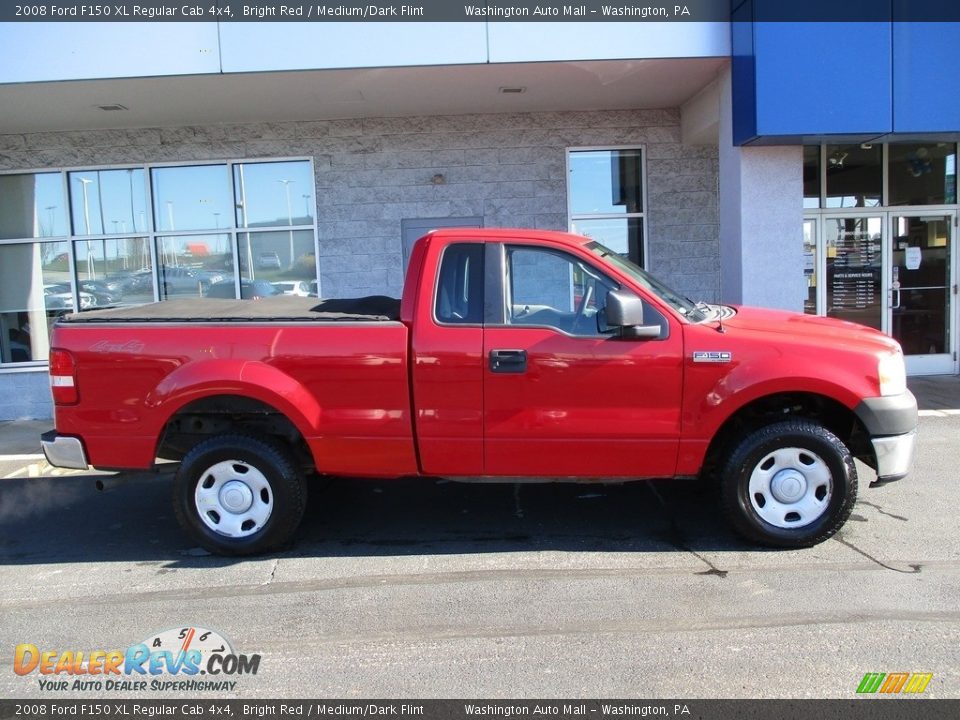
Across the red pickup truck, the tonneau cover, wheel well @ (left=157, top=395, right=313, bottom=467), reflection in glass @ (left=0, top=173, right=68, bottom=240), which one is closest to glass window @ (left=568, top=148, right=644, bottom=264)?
the tonneau cover

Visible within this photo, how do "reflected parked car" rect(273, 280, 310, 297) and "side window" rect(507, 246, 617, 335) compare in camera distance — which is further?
"reflected parked car" rect(273, 280, 310, 297)

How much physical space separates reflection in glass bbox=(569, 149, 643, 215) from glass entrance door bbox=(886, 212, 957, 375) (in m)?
3.44

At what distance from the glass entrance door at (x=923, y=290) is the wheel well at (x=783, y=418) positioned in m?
6.21

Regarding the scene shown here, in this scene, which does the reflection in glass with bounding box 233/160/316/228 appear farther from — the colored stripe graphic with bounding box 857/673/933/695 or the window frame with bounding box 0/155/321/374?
the colored stripe graphic with bounding box 857/673/933/695

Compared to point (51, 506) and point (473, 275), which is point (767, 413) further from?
point (51, 506)

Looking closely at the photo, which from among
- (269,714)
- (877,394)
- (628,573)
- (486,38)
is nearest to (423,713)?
(269,714)

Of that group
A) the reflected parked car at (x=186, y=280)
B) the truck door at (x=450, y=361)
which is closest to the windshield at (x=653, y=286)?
the truck door at (x=450, y=361)

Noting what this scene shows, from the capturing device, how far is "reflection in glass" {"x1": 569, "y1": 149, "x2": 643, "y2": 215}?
1021 centimetres

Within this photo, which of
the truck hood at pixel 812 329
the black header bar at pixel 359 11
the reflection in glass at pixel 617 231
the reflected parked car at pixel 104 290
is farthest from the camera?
the reflected parked car at pixel 104 290

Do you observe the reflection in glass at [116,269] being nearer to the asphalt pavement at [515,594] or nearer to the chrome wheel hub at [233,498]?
the asphalt pavement at [515,594]

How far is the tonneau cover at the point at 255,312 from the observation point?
186 inches

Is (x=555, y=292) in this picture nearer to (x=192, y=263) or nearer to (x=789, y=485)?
(x=789, y=485)

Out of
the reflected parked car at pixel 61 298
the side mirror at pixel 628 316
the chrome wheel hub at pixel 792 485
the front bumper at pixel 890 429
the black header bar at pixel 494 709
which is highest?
the reflected parked car at pixel 61 298

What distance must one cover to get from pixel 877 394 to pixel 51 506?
619cm
